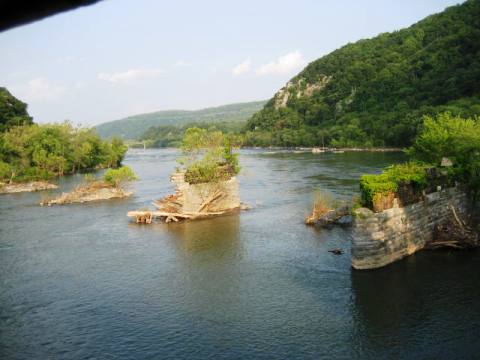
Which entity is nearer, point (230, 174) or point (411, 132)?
point (230, 174)

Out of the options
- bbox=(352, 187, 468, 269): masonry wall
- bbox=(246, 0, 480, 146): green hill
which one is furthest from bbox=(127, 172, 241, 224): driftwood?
bbox=(246, 0, 480, 146): green hill

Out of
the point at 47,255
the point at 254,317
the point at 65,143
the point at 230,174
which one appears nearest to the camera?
the point at 254,317

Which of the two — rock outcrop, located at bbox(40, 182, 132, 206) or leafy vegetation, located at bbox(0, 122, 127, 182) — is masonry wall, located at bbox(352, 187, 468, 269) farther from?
leafy vegetation, located at bbox(0, 122, 127, 182)

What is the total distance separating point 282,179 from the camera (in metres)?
75.4

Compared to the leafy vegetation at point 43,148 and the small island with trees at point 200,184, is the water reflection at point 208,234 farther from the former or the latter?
the leafy vegetation at point 43,148

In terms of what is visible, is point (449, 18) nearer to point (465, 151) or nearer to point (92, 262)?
point (465, 151)

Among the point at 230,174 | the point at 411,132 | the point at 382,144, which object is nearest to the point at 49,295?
the point at 230,174

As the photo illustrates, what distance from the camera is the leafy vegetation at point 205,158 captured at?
1967 inches

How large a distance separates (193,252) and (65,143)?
81798 mm

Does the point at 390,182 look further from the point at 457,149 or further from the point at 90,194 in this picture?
the point at 90,194

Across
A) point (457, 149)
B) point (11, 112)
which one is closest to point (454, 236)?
point (457, 149)

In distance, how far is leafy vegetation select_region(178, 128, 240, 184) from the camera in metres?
50.0

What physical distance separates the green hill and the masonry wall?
2957 inches

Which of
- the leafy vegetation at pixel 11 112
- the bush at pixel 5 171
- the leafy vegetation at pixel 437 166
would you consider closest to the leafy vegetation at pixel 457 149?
the leafy vegetation at pixel 437 166
